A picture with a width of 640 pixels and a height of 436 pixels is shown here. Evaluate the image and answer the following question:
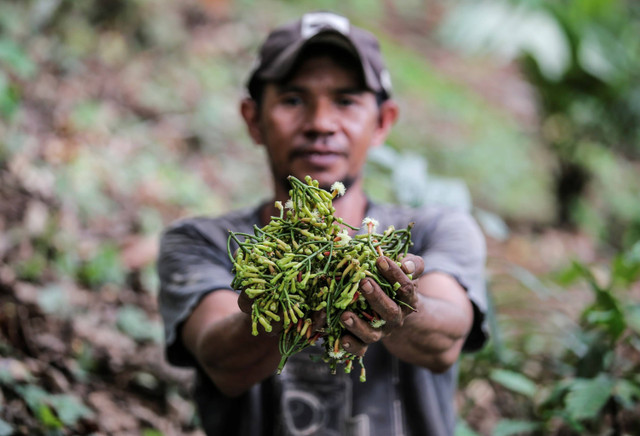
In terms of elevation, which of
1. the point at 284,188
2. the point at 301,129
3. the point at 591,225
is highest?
the point at 301,129

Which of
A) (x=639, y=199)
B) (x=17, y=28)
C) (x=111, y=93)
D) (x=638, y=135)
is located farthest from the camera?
(x=639, y=199)

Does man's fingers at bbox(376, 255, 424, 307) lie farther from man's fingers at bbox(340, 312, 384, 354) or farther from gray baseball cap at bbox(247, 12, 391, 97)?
gray baseball cap at bbox(247, 12, 391, 97)

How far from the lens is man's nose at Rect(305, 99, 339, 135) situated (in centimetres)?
192

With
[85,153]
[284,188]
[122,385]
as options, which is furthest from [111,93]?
[284,188]

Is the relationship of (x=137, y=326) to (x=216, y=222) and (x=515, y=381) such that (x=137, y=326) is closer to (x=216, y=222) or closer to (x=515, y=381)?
(x=216, y=222)

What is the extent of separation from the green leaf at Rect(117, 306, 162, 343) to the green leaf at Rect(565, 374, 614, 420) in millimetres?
1797

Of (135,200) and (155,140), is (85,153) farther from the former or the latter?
(155,140)

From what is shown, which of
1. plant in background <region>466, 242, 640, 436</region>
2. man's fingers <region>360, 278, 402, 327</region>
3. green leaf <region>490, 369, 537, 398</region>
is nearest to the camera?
man's fingers <region>360, 278, 402, 327</region>

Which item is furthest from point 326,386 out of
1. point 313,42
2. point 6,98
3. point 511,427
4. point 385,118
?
point 6,98

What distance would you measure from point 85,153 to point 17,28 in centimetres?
113

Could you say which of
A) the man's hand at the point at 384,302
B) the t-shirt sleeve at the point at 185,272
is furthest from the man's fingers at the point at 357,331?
the t-shirt sleeve at the point at 185,272

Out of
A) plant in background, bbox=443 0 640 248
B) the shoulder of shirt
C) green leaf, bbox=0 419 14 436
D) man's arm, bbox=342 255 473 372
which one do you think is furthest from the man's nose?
plant in background, bbox=443 0 640 248

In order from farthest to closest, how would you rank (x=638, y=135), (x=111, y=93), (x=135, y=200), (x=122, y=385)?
(x=638, y=135), (x=111, y=93), (x=135, y=200), (x=122, y=385)

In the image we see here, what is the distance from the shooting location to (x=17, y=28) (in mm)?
4211
